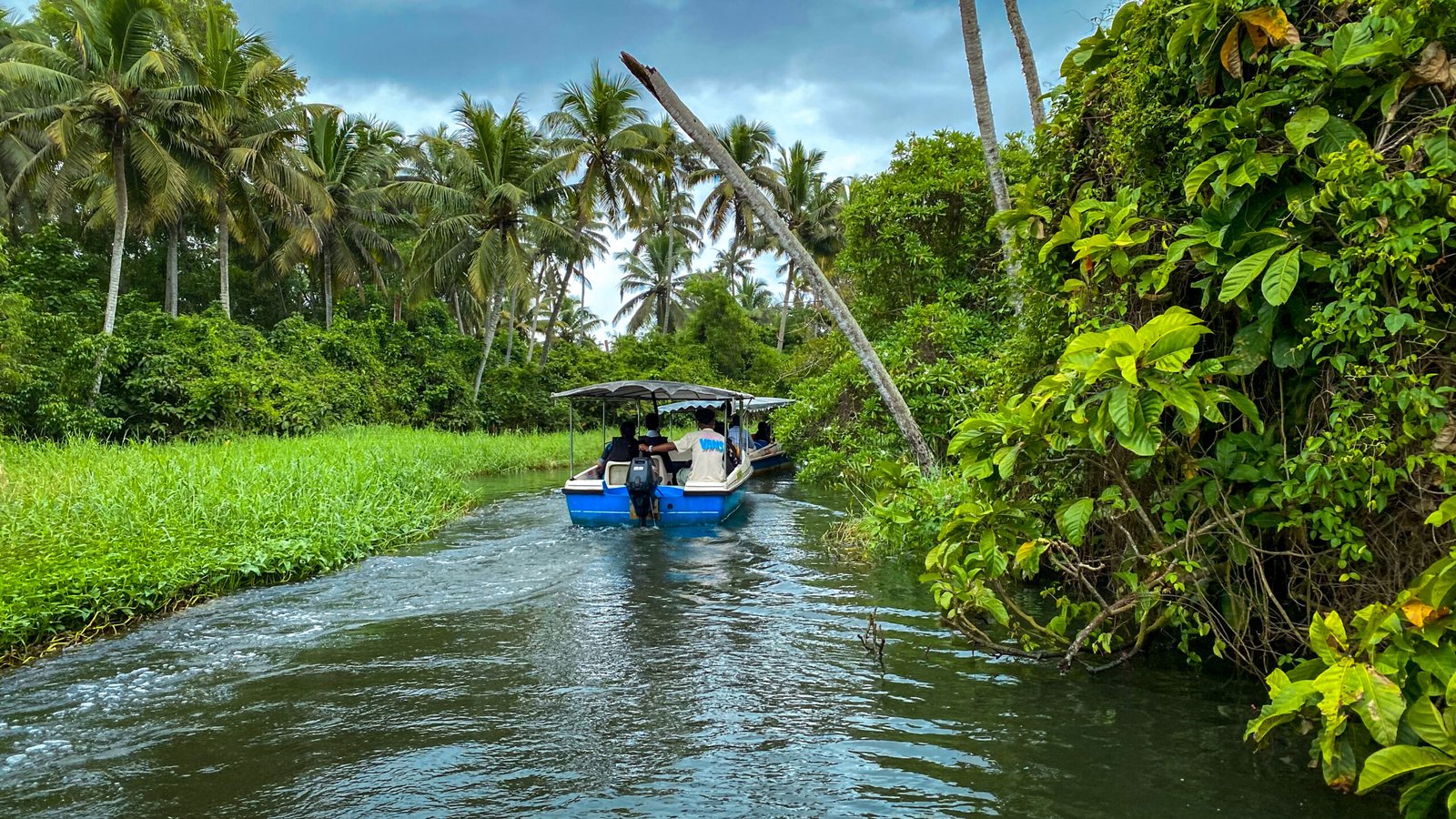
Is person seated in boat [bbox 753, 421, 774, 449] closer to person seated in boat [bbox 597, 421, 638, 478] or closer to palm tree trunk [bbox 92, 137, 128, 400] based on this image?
person seated in boat [bbox 597, 421, 638, 478]

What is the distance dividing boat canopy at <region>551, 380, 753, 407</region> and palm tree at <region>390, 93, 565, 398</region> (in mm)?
14193

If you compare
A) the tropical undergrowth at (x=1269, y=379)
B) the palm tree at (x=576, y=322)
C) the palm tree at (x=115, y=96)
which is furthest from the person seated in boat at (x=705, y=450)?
the palm tree at (x=576, y=322)

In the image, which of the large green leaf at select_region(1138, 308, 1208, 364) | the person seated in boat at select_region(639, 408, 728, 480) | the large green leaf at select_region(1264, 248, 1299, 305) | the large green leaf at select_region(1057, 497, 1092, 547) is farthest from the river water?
the person seated in boat at select_region(639, 408, 728, 480)

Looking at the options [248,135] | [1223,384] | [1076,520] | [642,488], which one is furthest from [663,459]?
[248,135]

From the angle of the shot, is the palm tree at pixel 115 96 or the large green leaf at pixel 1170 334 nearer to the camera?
the large green leaf at pixel 1170 334

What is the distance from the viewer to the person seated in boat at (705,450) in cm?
1226

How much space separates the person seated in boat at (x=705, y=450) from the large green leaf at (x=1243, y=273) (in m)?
9.04

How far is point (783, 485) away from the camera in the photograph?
1859 centimetres

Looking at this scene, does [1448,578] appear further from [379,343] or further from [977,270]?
[379,343]

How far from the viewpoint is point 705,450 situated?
12.4 metres

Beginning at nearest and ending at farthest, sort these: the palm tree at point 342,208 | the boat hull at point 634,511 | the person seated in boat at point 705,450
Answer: the boat hull at point 634,511 → the person seated in boat at point 705,450 → the palm tree at point 342,208

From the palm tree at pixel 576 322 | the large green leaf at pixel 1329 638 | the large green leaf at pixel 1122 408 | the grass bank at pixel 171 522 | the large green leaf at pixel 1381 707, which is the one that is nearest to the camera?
the large green leaf at pixel 1381 707

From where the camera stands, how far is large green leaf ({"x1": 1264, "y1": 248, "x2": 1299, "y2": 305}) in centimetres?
325

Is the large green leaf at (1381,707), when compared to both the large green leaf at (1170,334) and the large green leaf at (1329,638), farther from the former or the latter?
the large green leaf at (1170,334)
